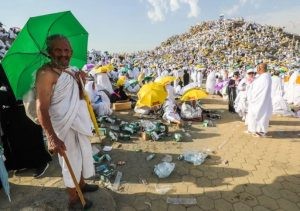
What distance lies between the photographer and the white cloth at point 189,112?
324 inches

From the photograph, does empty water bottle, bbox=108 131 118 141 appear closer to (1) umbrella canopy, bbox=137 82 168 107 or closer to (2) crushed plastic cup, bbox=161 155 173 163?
(1) umbrella canopy, bbox=137 82 168 107

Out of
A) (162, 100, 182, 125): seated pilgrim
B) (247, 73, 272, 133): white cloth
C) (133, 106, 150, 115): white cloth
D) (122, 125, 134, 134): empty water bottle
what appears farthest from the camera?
(133, 106, 150, 115): white cloth

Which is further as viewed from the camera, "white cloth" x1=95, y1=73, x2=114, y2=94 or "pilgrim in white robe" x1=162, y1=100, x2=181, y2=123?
"white cloth" x1=95, y1=73, x2=114, y2=94

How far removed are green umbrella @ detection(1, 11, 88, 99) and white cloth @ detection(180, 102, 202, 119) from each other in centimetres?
557

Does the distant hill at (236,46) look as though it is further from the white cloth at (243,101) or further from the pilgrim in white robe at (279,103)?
the white cloth at (243,101)

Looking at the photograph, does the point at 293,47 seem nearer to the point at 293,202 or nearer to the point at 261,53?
the point at 261,53

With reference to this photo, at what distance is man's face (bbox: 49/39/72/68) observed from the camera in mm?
2826

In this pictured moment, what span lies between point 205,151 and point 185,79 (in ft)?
38.1

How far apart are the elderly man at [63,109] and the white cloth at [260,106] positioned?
4.65 meters

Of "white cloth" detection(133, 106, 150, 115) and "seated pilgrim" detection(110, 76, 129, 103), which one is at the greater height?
"seated pilgrim" detection(110, 76, 129, 103)

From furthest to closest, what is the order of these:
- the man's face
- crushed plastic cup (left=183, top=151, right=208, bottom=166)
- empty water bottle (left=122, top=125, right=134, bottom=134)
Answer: empty water bottle (left=122, top=125, right=134, bottom=134) < crushed plastic cup (left=183, top=151, right=208, bottom=166) < the man's face

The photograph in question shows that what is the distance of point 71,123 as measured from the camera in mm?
2979

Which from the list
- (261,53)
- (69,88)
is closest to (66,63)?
(69,88)

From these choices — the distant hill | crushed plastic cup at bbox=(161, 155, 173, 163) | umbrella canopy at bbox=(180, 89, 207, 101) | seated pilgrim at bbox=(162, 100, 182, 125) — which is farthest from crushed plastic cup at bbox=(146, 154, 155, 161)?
the distant hill
